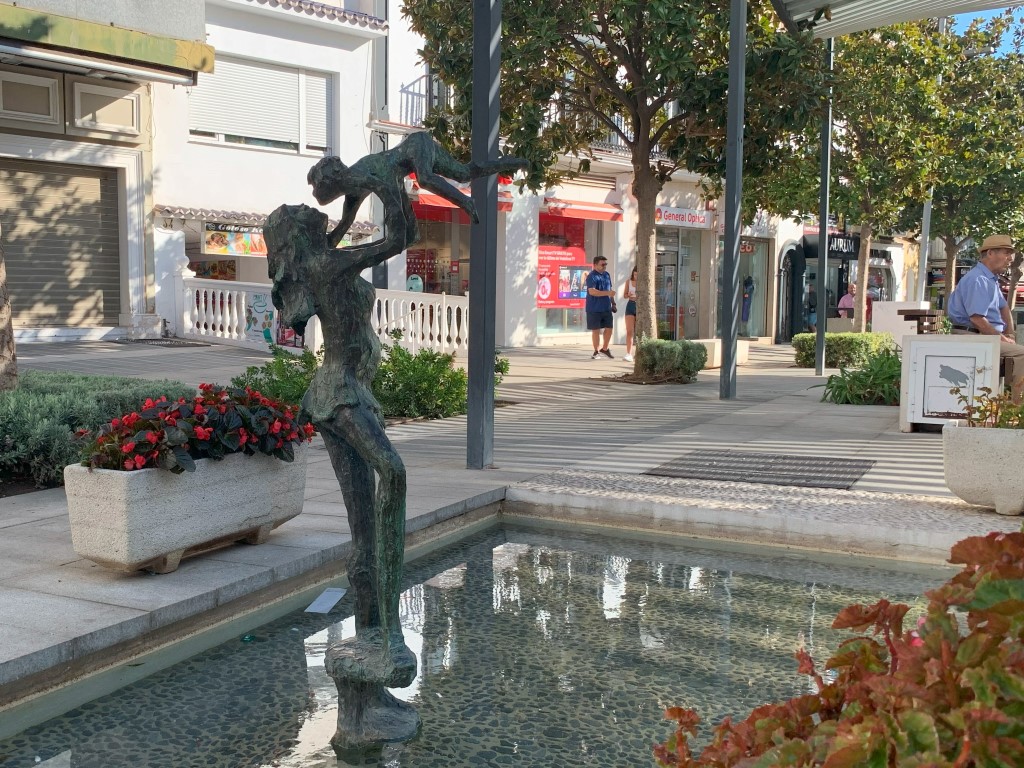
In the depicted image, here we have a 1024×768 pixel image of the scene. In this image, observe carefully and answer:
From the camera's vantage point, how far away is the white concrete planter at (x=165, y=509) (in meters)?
4.56

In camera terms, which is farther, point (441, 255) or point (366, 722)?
point (441, 255)

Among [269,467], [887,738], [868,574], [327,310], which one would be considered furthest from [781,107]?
[887,738]

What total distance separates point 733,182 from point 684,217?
1683 cm

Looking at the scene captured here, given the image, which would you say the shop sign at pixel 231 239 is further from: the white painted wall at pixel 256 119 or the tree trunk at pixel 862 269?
the tree trunk at pixel 862 269

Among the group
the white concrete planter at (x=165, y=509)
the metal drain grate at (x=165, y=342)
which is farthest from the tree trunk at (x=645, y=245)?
the white concrete planter at (x=165, y=509)

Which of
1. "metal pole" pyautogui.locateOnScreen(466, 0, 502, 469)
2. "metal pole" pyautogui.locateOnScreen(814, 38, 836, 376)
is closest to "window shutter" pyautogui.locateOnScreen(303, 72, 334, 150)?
"metal pole" pyautogui.locateOnScreen(814, 38, 836, 376)

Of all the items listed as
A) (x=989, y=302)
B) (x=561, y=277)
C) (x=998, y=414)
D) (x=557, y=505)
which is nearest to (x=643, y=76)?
(x=989, y=302)

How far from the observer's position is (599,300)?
20.2 meters

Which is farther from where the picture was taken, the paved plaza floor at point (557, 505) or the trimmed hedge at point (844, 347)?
the trimmed hedge at point (844, 347)

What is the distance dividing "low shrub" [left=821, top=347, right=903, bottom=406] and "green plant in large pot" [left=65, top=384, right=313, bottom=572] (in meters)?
9.94

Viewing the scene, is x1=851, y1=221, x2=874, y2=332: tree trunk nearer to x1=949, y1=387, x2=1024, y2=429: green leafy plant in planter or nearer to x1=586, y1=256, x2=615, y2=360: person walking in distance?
x1=586, y1=256, x2=615, y2=360: person walking in distance

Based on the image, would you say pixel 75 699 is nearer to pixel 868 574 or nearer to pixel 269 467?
pixel 269 467

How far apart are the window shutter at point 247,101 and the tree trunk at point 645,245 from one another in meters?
9.01

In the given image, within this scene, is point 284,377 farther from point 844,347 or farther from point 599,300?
point 844,347
